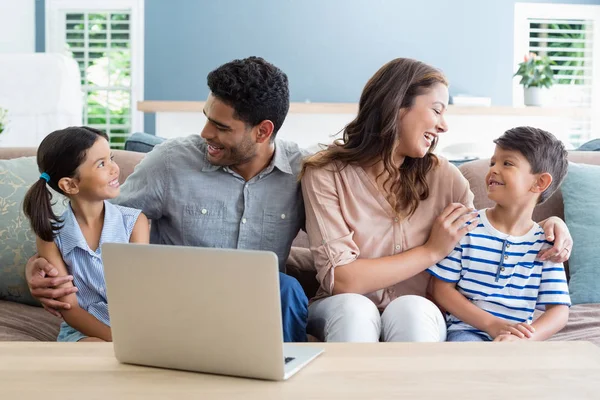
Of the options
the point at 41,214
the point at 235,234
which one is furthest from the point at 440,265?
the point at 41,214

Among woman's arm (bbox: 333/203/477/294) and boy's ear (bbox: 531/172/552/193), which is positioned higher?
boy's ear (bbox: 531/172/552/193)

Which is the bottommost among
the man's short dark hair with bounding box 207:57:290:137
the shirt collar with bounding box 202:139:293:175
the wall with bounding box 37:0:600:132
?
the shirt collar with bounding box 202:139:293:175

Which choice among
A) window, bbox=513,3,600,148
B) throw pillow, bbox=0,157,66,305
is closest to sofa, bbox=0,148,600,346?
throw pillow, bbox=0,157,66,305

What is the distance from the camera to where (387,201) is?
2021mm

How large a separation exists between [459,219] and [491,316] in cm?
25

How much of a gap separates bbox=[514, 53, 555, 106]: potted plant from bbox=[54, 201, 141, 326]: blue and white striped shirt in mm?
5439

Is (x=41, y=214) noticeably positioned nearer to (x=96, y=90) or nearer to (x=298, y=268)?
(x=298, y=268)

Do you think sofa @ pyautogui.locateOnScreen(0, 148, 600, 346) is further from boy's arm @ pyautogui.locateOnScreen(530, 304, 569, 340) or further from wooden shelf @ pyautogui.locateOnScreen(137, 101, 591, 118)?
wooden shelf @ pyautogui.locateOnScreen(137, 101, 591, 118)

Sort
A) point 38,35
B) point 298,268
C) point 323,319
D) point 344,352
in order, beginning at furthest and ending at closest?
point 38,35 → point 298,268 → point 323,319 → point 344,352

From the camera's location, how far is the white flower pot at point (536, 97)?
22.0ft

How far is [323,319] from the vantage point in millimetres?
1881

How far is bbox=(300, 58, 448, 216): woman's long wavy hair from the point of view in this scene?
1.99m

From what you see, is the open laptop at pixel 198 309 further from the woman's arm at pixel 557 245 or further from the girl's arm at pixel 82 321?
the woman's arm at pixel 557 245

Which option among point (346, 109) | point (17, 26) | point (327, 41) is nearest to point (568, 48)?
point (327, 41)
